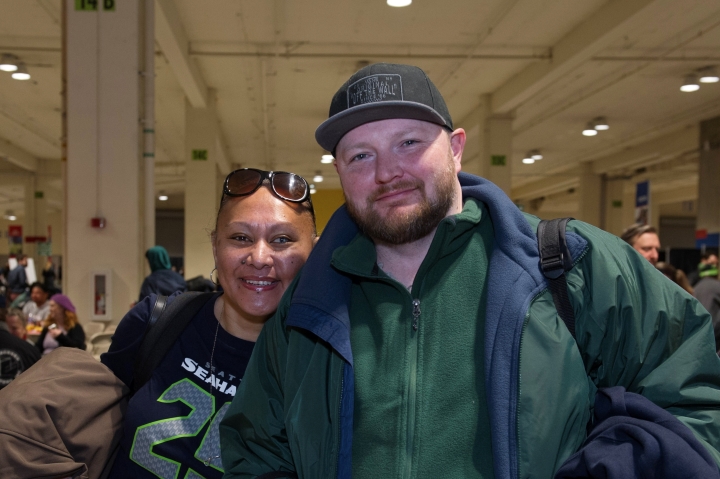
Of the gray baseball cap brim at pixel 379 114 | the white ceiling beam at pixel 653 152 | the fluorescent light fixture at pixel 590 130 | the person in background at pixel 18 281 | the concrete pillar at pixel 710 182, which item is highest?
the fluorescent light fixture at pixel 590 130

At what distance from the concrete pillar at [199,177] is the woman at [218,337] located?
8.64m

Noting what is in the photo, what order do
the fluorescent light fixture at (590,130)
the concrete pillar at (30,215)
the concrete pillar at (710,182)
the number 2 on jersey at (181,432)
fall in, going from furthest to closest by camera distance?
the concrete pillar at (30,215), the fluorescent light fixture at (590,130), the concrete pillar at (710,182), the number 2 on jersey at (181,432)

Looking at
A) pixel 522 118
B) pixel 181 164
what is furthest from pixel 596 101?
pixel 181 164

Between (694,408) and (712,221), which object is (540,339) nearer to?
(694,408)

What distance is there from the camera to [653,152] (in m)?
14.8

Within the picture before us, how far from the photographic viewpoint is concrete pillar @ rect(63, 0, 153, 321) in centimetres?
561

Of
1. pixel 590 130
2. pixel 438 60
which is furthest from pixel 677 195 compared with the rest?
pixel 438 60

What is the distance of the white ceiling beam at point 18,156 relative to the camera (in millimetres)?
15302

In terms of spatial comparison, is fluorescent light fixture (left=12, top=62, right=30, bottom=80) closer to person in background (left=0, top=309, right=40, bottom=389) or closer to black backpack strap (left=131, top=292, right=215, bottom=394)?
person in background (left=0, top=309, right=40, bottom=389)

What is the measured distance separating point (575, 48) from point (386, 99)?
7162mm

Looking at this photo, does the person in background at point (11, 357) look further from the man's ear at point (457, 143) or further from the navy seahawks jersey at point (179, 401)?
the man's ear at point (457, 143)

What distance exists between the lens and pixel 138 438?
1727 mm

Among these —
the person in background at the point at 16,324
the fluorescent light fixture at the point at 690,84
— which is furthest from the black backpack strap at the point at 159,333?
the fluorescent light fixture at the point at 690,84

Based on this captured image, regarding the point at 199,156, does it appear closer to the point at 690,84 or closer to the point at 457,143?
the point at 690,84
